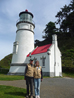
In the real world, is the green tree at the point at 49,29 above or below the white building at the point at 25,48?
above

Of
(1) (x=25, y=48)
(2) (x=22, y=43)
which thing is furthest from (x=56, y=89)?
(2) (x=22, y=43)

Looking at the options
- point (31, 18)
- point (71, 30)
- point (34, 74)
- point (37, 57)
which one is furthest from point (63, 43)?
point (34, 74)

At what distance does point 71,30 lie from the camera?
36719mm

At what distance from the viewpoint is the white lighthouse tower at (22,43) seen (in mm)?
19836

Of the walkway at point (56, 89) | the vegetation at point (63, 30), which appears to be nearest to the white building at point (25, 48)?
the walkway at point (56, 89)

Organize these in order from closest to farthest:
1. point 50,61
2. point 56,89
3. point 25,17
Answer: point 56,89 → point 50,61 → point 25,17

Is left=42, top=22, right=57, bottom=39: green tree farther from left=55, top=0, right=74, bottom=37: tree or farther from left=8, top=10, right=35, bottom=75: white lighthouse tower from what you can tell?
left=8, top=10, right=35, bottom=75: white lighthouse tower

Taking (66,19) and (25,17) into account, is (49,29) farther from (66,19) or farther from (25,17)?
(25,17)

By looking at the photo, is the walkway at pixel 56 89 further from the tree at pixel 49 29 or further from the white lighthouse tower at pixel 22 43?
the tree at pixel 49 29

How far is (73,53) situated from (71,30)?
649 inches

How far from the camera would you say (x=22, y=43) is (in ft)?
67.9

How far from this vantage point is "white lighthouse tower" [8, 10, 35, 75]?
19836mm

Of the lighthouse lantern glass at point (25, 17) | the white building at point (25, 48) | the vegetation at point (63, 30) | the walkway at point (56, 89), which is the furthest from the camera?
the vegetation at point (63, 30)

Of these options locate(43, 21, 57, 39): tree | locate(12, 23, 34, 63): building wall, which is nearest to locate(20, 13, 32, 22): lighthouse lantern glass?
locate(12, 23, 34, 63): building wall
